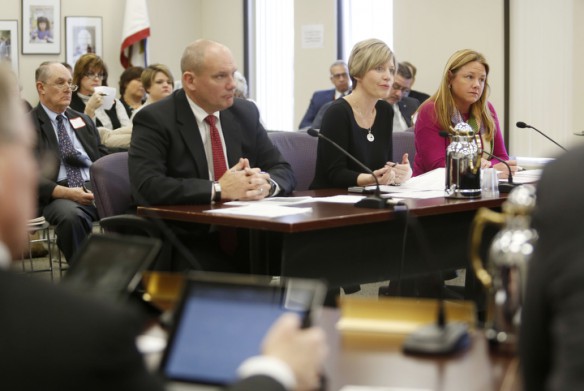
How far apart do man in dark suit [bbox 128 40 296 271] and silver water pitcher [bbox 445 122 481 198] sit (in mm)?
676

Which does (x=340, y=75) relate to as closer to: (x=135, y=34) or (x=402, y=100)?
(x=402, y=100)

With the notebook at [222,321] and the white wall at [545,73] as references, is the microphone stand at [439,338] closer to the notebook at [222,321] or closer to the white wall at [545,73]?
the notebook at [222,321]

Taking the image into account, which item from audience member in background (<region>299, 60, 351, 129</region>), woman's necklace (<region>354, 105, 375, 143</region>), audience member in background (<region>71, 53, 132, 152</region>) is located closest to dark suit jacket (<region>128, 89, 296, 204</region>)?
woman's necklace (<region>354, 105, 375, 143</region>)

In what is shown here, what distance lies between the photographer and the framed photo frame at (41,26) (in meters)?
Result: 9.32

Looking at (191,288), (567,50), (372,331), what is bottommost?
(372,331)

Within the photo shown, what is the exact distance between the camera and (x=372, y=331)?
1619mm

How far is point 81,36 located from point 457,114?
19.7 feet

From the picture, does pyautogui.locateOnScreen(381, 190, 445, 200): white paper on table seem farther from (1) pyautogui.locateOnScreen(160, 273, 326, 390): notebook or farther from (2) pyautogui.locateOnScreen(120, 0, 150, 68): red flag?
(2) pyautogui.locateOnScreen(120, 0, 150, 68): red flag

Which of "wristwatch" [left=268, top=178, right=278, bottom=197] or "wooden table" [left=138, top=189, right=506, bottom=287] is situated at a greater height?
"wristwatch" [left=268, top=178, right=278, bottom=197]

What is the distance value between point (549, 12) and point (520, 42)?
34 centimetres

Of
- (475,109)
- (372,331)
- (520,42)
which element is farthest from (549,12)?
(372,331)

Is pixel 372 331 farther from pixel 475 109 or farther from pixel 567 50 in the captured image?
pixel 567 50

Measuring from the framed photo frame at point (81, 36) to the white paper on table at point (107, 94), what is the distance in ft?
8.83

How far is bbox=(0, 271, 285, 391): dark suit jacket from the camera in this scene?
936 millimetres
